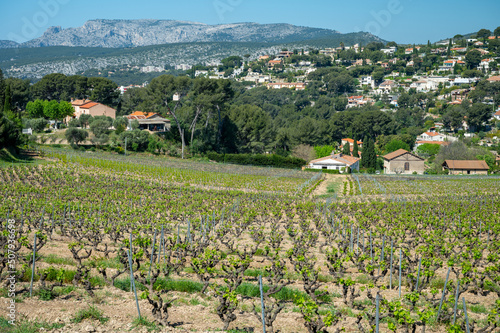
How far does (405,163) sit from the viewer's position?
62.9 metres

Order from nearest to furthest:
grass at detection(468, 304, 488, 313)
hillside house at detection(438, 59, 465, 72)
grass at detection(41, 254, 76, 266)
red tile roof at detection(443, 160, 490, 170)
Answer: grass at detection(468, 304, 488, 313) → grass at detection(41, 254, 76, 266) → red tile roof at detection(443, 160, 490, 170) → hillside house at detection(438, 59, 465, 72)

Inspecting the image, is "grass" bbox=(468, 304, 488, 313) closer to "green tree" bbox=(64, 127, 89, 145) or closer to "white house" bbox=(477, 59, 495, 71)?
"green tree" bbox=(64, 127, 89, 145)

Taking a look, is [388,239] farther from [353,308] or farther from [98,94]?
[98,94]

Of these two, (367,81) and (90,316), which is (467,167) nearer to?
(90,316)

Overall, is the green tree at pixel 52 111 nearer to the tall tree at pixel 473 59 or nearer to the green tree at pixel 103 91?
the green tree at pixel 103 91

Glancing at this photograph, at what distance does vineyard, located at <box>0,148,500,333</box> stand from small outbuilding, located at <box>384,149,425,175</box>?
39067 mm

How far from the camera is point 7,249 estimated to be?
34.5 feet

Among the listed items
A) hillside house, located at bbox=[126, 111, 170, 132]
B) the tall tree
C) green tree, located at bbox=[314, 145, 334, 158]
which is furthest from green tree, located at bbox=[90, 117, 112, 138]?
the tall tree

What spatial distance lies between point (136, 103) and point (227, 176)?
5414 centimetres

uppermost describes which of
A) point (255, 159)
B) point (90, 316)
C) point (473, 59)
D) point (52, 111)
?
point (473, 59)

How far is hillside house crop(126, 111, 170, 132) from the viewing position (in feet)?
201

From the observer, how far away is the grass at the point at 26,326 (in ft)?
24.2

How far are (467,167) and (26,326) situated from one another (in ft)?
198

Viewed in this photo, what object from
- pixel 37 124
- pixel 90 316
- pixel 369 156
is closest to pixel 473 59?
pixel 369 156
